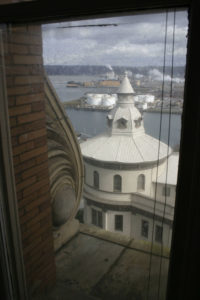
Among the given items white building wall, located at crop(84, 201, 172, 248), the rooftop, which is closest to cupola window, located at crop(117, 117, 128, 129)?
white building wall, located at crop(84, 201, 172, 248)

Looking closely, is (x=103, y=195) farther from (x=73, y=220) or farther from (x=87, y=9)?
(x=87, y=9)

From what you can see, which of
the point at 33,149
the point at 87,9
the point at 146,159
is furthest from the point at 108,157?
the point at 87,9

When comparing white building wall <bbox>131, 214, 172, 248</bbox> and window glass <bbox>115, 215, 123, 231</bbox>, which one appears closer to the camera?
white building wall <bbox>131, 214, 172, 248</bbox>

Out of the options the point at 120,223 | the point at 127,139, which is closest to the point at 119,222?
the point at 120,223

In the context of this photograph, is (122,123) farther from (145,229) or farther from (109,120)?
(145,229)

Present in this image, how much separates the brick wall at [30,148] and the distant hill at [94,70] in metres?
0.08

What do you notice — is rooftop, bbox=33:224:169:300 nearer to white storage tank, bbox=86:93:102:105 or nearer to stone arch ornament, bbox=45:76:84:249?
stone arch ornament, bbox=45:76:84:249

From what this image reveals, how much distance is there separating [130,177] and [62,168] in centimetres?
50

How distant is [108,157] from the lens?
1.17 metres

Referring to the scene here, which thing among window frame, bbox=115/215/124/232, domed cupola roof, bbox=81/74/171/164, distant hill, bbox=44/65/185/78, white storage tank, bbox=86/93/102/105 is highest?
distant hill, bbox=44/65/185/78

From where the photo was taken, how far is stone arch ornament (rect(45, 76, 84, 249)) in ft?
4.37

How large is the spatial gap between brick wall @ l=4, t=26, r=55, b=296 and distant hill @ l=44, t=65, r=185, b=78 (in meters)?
0.08

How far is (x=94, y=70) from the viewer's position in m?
1.12

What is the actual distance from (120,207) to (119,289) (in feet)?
1.65
